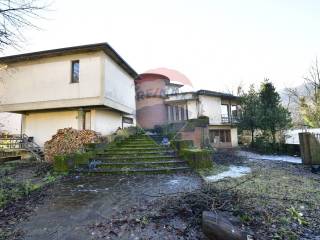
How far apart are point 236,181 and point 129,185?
3385 mm

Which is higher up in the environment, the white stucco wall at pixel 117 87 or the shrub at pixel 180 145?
the white stucco wall at pixel 117 87

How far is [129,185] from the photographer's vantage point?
250 inches

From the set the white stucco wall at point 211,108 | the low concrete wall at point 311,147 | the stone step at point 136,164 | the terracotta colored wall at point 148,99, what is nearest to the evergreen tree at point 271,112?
the white stucco wall at point 211,108

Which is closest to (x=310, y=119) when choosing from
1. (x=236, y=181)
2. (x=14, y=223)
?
(x=236, y=181)

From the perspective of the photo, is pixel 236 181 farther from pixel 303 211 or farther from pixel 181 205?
pixel 181 205

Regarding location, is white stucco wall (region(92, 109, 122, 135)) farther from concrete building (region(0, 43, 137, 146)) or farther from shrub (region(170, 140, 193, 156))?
shrub (region(170, 140, 193, 156))

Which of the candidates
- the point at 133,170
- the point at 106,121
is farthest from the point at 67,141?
the point at 133,170

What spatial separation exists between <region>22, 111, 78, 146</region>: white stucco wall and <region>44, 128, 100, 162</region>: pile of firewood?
1621 mm

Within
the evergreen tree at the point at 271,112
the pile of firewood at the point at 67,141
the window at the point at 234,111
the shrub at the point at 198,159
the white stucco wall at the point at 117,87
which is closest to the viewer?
the shrub at the point at 198,159

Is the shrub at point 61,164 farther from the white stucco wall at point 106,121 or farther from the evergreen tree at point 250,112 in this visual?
the evergreen tree at point 250,112

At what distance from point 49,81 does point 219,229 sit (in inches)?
510

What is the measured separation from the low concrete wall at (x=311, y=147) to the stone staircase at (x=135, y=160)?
20.2ft

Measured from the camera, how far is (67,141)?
11.5 meters

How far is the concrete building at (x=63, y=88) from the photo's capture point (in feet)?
38.8
